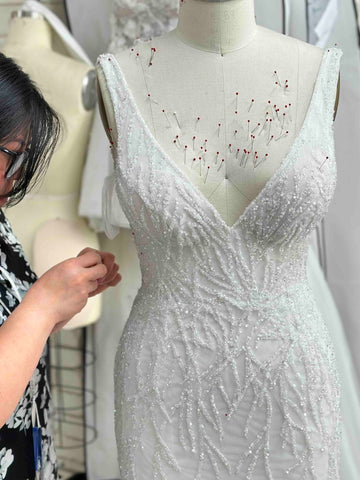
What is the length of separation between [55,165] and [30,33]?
370 mm

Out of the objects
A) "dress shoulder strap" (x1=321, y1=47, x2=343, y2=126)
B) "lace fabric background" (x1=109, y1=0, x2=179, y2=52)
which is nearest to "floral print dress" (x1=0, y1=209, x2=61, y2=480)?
"dress shoulder strap" (x1=321, y1=47, x2=343, y2=126)

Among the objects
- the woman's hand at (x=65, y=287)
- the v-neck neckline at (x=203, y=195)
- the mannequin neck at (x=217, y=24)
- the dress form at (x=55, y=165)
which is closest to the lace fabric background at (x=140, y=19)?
the dress form at (x=55, y=165)

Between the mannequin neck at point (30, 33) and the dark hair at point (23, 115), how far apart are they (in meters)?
0.87

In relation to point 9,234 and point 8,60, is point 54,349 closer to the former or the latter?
point 9,234

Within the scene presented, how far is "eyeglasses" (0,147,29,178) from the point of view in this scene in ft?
2.85

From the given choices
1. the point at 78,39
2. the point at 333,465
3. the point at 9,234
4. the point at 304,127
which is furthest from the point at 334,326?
the point at 78,39

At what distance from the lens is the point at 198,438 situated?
3.35 ft

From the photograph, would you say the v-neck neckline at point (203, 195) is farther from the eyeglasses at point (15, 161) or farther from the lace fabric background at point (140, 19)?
the lace fabric background at point (140, 19)

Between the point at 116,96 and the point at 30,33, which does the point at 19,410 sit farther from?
the point at 30,33

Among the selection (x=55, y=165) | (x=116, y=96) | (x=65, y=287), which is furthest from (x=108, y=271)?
(x=55, y=165)

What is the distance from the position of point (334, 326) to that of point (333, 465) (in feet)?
2.43

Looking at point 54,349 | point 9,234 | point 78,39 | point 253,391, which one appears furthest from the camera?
point 54,349

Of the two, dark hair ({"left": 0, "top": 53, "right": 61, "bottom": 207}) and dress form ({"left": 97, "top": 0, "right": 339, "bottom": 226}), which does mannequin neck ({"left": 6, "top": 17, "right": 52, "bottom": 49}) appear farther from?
dark hair ({"left": 0, "top": 53, "right": 61, "bottom": 207})

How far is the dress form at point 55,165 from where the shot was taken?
1.68 meters
